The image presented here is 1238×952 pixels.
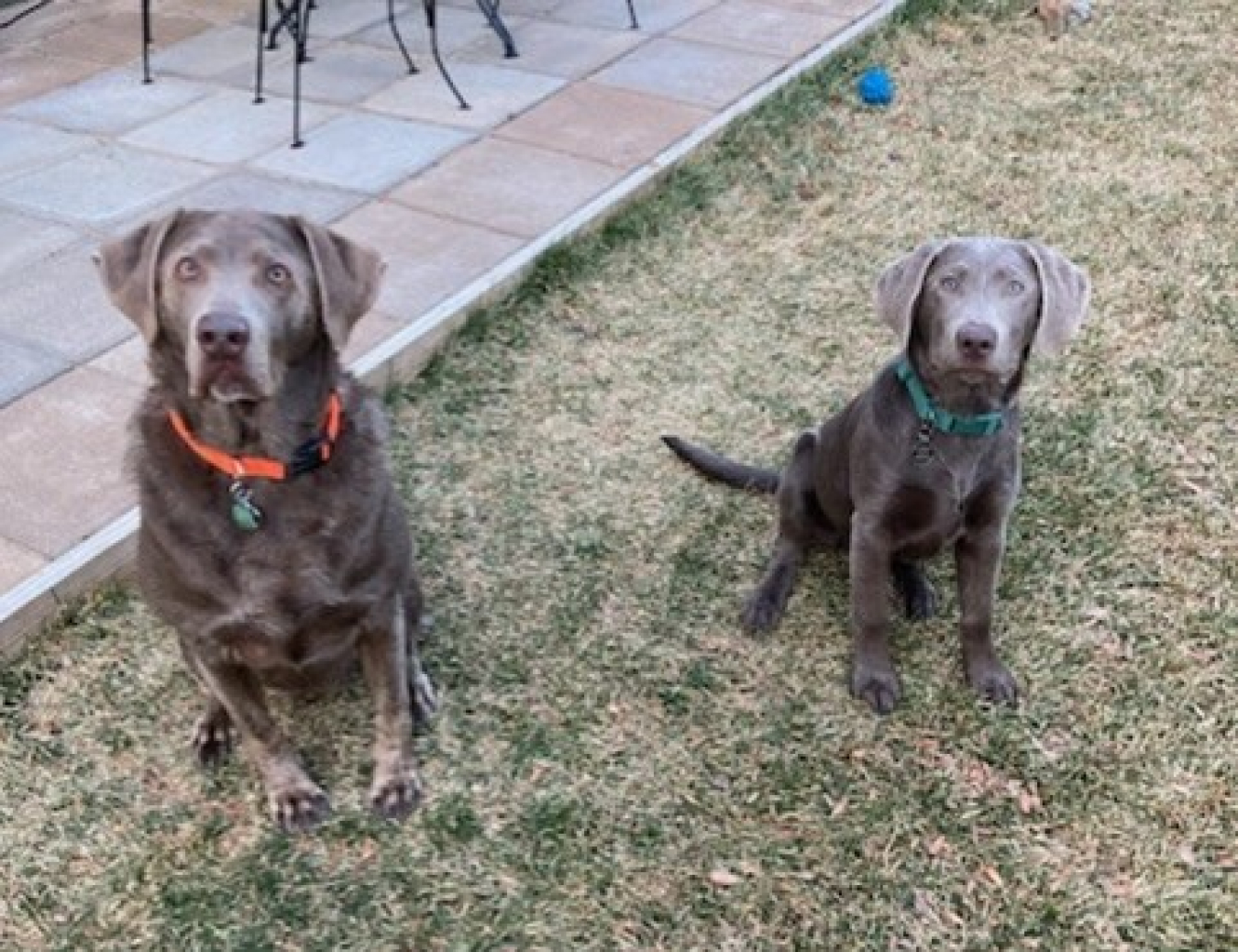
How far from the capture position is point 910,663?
132 inches

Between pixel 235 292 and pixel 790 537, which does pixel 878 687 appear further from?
pixel 235 292

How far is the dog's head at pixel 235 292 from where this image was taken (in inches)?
90.8

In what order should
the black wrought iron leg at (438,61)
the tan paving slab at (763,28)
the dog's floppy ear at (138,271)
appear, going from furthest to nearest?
the tan paving slab at (763,28) → the black wrought iron leg at (438,61) → the dog's floppy ear at (138,271)

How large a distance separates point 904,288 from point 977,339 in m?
0.25

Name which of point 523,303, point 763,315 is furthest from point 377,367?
point 763,315

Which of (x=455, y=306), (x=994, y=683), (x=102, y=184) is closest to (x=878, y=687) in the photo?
(x=994, y=683)

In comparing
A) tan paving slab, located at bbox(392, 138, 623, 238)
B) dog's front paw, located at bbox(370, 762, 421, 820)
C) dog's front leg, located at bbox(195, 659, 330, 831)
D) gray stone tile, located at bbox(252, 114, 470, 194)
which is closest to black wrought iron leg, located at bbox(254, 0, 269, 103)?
gray stone tile, located at bbox(252, 114, 470, 194)

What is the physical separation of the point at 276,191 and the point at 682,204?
65.2 inches

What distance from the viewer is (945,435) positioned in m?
2.85

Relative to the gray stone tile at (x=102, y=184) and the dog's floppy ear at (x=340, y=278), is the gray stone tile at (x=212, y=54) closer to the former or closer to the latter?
the gray stone tile at (x=102, y=184)

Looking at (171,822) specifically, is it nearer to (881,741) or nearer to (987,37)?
(881,741)

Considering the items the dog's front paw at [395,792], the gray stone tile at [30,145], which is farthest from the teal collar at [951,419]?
the gray stone tile at [30,145]

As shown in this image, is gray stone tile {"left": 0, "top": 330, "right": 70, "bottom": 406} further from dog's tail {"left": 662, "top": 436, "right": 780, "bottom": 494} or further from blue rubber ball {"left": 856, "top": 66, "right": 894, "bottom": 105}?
blue rubber ball {"left": 856, "top": 66, "right": 894, "bottom": 105}

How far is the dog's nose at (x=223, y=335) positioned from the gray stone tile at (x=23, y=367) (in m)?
2.06
